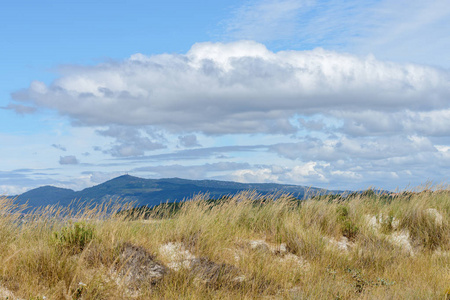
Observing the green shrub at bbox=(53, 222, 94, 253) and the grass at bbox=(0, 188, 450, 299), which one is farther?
the green shrub at bbox=(53, 222, 94, 253)

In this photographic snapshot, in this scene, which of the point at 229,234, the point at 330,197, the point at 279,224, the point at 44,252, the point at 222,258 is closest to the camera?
the point at 44,252

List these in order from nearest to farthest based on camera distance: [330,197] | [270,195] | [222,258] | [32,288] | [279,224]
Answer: [32,288] < [222,258] < [279,224] < [270,195] < [330,197]

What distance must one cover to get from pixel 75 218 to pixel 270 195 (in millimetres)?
6370

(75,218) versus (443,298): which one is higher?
(75,218)

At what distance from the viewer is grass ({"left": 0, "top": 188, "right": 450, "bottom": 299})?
7008mm

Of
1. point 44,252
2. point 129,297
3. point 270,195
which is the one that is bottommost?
point 129,297

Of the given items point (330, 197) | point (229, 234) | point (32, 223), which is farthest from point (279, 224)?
point (32, 223)

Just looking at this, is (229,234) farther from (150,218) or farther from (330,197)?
(330,197)

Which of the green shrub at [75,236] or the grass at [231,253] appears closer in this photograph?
the grass at [231,253]

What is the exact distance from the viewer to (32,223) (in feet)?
30.5

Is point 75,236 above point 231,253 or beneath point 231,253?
above

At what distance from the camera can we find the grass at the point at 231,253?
7.01 m

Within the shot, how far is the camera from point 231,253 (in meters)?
9.05

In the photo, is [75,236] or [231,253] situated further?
[231,253]
